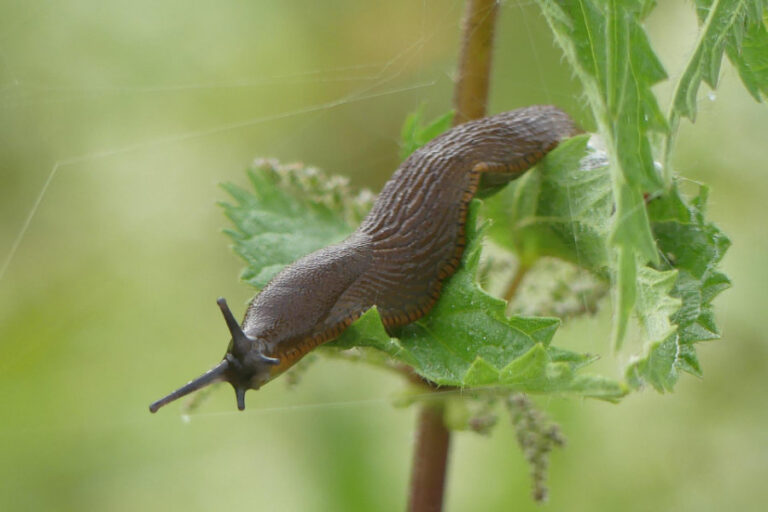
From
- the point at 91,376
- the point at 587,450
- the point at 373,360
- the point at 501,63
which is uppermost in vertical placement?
the point at 501,63

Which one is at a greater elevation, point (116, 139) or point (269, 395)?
point (116, 139)

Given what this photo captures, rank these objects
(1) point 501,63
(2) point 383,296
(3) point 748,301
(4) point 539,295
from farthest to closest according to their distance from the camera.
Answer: (3) point 748,301 → (1) point 501,63 → (4) point 539,295 → (2) point 383,296

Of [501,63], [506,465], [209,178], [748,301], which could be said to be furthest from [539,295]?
[209,178]

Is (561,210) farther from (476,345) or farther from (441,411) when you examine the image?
(441,411)

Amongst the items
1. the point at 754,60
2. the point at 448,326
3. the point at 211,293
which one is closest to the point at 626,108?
the point at 754,60

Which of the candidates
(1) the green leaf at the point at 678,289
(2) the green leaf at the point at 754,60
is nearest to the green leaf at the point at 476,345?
(1) the green leaf at the point at 678,289

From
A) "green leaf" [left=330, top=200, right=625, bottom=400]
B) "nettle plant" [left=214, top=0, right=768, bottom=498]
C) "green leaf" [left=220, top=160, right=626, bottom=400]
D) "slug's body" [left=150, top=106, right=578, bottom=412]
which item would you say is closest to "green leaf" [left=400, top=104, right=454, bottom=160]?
"nettle plant" [left=214, top=0, right=768, bottom=498]

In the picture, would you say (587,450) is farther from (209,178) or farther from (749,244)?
(209,178)
